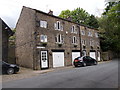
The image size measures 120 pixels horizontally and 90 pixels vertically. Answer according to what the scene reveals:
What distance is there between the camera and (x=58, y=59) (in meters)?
20.7

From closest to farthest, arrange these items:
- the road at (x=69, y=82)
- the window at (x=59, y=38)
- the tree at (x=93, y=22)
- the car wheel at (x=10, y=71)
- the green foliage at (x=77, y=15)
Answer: the road at (x=69, y=82), the car wheel at (x=10, y=71), the window at (x=59, y=38), the tree at (x=93, y=22), the green foliage at (x=77, y=15)

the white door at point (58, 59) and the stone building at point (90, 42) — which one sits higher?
the stone building at point (90, 42)

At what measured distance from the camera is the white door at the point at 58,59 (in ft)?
66.3

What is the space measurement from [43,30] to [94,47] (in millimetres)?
15821

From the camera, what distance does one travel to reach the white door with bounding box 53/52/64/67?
795 inches

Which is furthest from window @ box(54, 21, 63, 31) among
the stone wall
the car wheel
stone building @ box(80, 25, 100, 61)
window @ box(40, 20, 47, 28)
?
the car wheel

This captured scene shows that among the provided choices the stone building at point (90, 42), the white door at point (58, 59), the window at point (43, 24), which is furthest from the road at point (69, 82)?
the stone building at point (90, 42)

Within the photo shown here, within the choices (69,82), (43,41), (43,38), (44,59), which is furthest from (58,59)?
(69,82)

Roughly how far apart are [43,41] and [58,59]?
3900mm

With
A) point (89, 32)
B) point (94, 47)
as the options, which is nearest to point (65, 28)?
point (89, 32)

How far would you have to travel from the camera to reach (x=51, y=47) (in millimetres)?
19875

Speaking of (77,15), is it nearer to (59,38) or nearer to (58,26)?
(58,26)

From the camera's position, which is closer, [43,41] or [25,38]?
[43,41]

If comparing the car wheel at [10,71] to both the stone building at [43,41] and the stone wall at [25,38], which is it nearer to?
the stone building at [43,41]
